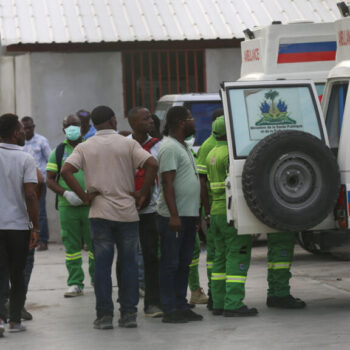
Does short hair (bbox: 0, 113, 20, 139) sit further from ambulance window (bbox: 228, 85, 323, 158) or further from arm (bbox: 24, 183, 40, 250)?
ambulance window (bbox: 228, 85, 323, 158)

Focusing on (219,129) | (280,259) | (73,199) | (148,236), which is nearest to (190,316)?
(148,236)

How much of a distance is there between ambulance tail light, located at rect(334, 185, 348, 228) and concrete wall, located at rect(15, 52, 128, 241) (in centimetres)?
868

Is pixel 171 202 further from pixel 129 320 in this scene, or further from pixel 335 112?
pixel 335 112

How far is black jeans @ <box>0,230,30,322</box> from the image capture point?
876cm

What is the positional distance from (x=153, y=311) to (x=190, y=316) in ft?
1.63

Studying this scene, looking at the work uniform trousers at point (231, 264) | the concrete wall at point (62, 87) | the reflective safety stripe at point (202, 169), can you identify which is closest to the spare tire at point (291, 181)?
the work uniform trousers at point (231, 264)

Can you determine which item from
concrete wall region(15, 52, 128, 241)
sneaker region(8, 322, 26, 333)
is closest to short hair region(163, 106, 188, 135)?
sneaker region(8, 322, 26, 333)

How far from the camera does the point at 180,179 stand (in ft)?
30.0

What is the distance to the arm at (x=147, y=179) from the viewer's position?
29.1 feet

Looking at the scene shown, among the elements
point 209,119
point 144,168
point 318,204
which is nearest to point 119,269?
point 144,168

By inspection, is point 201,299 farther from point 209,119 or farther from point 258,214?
point 209,119

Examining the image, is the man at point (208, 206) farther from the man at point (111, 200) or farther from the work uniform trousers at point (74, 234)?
the work uniform trousers at point (74, 234)

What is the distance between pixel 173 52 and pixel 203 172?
798 cm

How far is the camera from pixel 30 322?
31.4ft
